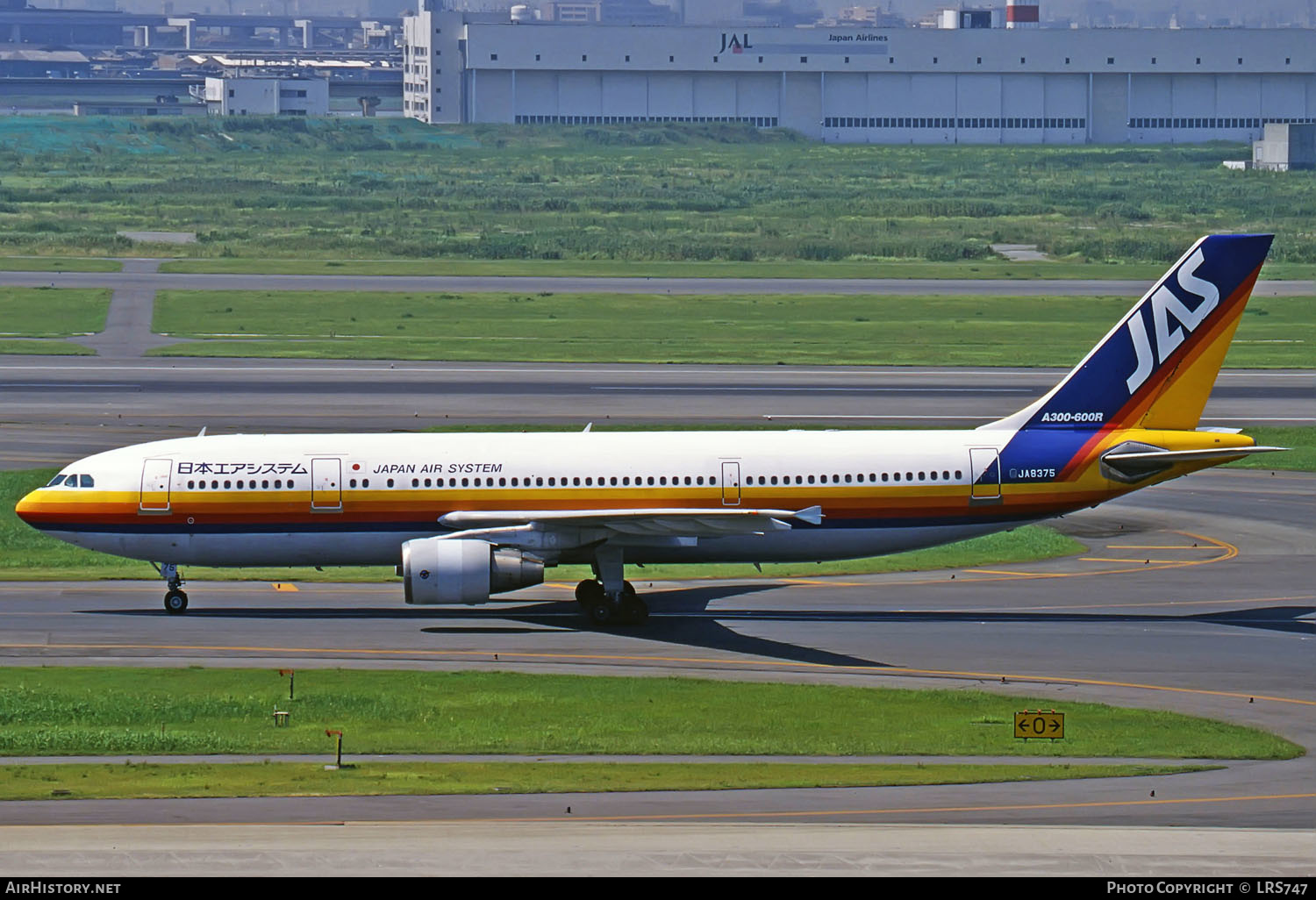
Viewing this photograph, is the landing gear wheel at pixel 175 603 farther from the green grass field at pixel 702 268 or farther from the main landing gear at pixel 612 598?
the green grass field at pixel 702 268

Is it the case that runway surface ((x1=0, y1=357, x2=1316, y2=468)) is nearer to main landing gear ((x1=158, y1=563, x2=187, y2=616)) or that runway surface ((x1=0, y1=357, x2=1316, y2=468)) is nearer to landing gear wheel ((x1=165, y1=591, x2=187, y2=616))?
main landing gear ((x1=158, y1=563, x2=187, y2=616))

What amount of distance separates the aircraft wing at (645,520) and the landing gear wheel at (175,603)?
7.31 meters

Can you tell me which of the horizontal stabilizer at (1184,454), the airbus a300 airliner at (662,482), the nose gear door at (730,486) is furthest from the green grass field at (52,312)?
the horizontal stabilizer at (1184,454)

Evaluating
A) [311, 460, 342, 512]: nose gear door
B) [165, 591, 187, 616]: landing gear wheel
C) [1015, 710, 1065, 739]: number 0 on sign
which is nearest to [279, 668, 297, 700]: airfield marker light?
[311, 460, 342, 512]: nose gear door

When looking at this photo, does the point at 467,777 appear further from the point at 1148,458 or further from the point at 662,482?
the point at 1148,458

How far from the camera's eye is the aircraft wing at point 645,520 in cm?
4609

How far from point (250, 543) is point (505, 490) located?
6.93 meters

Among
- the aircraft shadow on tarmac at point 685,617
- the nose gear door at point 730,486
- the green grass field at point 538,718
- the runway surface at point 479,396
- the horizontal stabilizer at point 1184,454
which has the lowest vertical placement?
the aircraft shadow on tarmac at point 685,617

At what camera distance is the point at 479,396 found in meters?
84.5

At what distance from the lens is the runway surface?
7669 cm

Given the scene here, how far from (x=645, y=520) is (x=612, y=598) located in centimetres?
252
